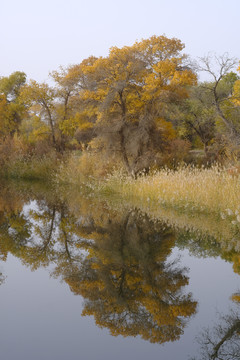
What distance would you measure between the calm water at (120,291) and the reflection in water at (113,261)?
20 millimetres

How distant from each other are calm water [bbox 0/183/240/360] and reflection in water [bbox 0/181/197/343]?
20mm

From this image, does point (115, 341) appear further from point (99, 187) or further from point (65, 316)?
point (99, 187)

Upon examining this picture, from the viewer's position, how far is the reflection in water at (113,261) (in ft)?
16.0

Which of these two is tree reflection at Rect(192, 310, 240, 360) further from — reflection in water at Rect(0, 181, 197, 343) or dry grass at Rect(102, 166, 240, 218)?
dry grass at Rect(102, 166, 240, 218)

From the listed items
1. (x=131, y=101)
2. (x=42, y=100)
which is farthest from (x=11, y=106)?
(x=131, y=101)

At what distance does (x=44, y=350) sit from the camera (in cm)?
415

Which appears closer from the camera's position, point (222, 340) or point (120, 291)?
point (222, 340)

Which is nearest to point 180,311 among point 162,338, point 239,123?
point 162,338

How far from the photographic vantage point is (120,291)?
5.70 meters

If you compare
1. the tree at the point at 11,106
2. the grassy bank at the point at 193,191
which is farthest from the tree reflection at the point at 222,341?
the tree at the point at 11,106

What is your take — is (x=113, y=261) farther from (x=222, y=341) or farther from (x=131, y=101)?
(x=131, y=101)

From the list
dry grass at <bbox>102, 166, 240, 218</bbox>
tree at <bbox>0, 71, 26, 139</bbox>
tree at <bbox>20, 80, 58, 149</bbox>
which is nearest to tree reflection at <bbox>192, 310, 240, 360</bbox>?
dry grass at <bbox>102, 166, 240, 218</bbox>

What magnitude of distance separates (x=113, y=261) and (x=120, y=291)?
1.50m

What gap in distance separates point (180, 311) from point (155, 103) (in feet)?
47.5
